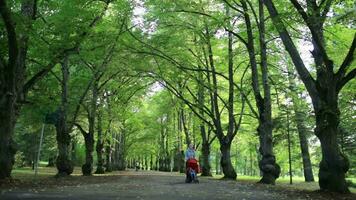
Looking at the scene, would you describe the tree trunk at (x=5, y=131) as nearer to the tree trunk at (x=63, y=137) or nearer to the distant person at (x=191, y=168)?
the tree trunk at (x=63, y=137)

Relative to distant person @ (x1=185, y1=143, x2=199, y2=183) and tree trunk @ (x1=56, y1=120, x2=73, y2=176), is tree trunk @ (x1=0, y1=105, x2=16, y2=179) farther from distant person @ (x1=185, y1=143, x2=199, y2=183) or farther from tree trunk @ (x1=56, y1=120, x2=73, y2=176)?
distant person @ (x1=185, y1=143, x2=199, y2=183)

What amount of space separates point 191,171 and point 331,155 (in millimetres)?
7681

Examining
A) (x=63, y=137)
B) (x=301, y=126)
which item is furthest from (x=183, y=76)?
(x=63, y=137)

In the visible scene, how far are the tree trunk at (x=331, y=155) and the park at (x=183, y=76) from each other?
29mm

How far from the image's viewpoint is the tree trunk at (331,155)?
10.7m

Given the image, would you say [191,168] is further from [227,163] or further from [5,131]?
[5,131]

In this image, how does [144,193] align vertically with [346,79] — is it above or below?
below

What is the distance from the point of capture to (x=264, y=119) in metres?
16.5

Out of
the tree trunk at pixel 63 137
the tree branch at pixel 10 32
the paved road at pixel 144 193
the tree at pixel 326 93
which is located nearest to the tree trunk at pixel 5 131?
the tree branch at pixel 10 32

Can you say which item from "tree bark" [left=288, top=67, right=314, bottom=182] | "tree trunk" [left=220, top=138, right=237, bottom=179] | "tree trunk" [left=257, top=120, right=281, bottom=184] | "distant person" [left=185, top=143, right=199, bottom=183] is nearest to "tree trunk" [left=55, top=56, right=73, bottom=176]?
"distant person" [left=185, top=143, right=199, bottom=183]

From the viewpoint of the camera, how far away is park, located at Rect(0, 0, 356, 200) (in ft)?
36.4

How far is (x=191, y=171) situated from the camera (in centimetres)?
1739

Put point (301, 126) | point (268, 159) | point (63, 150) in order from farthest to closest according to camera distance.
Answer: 1. point (301, 126)
2. point (63, 150)
3. point (268, 159)

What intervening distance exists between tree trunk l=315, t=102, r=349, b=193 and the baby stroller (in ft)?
23.4
